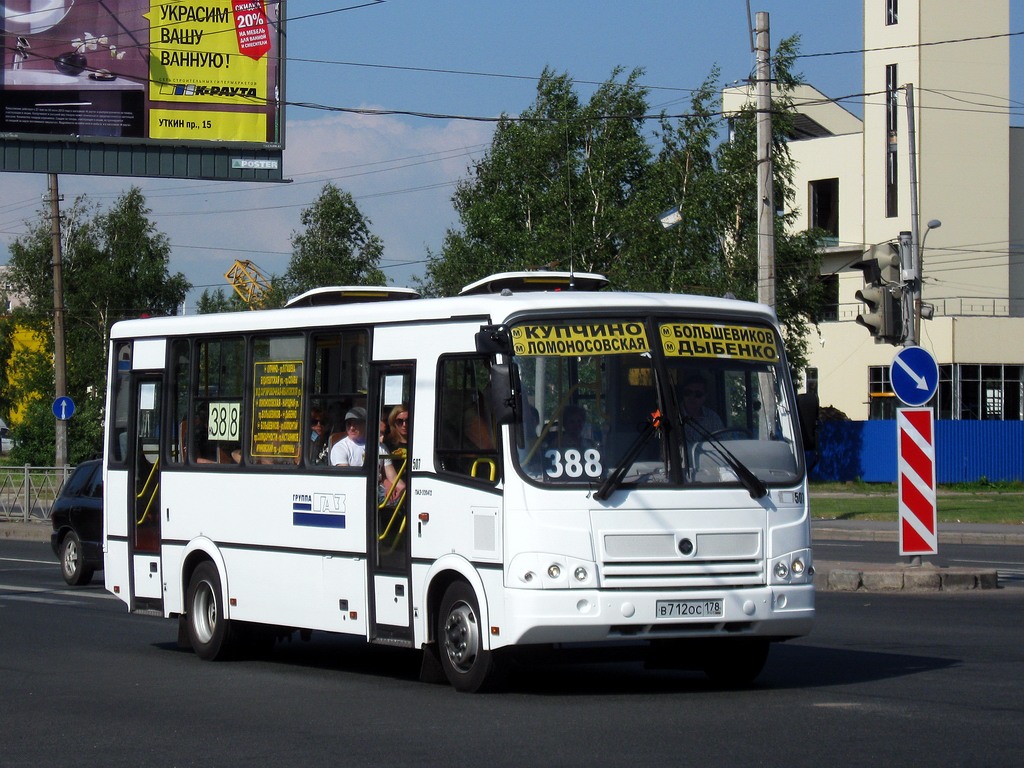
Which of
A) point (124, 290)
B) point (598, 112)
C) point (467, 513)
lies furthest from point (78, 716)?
point (124, 290)

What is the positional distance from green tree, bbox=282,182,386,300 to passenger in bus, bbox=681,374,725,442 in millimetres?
67339

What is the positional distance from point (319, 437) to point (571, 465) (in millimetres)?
2737

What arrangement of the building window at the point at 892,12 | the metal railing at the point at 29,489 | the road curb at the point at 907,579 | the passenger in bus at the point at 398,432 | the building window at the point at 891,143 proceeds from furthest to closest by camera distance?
the building window at the point at 891,143
the building window at the point at 892,12
the metal railing at the point at 29,489
the road curb at the point at 907,579
the passenger in bus at the point at 398,432

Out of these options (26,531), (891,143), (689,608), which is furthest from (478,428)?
(891,143)

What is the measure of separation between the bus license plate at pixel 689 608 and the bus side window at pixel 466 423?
1270 millimetres

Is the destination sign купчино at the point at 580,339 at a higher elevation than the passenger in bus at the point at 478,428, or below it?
higher

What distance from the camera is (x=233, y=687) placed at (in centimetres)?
1124

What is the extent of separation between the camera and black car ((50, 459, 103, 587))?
21.8 meters

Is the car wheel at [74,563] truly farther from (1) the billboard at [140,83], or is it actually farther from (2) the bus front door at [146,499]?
(1) the billboard at [140,83]

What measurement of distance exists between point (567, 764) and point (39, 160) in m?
27.1

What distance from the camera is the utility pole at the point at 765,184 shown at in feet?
85.4

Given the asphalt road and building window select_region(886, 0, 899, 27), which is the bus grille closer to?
the asphalt road

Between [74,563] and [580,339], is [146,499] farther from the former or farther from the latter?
[74,563]

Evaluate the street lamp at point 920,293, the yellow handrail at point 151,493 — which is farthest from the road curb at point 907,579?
the yellow handrail at point 151,493
